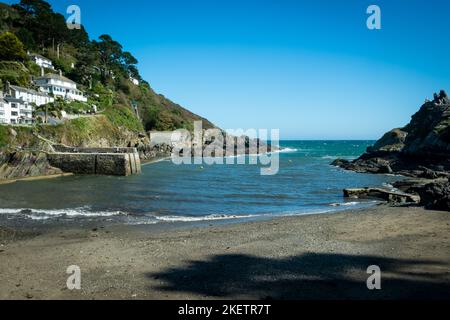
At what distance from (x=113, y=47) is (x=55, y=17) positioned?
17.6 m

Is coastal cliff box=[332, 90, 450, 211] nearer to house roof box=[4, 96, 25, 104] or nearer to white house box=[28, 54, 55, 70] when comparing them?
house roof box=[4, 96, 25, 104]

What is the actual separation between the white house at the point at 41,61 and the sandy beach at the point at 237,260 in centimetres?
7659

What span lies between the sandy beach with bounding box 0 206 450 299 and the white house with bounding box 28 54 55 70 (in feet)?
251

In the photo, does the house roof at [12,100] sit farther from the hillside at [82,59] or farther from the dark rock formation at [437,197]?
the dark rock formation at [437,197]

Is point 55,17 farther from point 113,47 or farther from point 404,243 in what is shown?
point 404,243

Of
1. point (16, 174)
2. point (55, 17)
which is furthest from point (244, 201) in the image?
point (55, 17)

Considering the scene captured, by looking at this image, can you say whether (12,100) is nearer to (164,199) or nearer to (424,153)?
(164,199)

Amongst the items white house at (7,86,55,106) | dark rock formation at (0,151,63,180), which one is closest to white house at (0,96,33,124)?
white house at (7,86,55,106)

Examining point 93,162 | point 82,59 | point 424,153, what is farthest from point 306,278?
point 82,59

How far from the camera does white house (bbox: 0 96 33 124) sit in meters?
53.7

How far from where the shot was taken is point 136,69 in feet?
414

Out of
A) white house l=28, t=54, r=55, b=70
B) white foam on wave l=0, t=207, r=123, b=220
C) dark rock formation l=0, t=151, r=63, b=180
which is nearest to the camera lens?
white foam on wave l=0, t=207, r=123, b=220

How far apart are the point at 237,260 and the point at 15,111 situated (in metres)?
55.6

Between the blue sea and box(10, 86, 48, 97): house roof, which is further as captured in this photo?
box(10, 86, 48, 97): house roof
